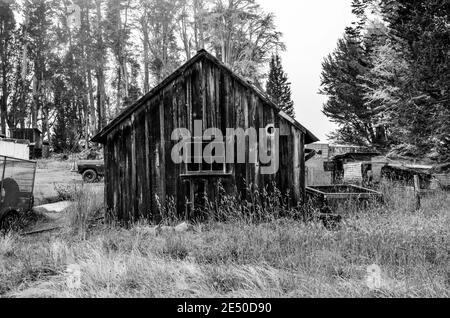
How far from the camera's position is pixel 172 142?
10.3 metres

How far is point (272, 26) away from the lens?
2906 cm

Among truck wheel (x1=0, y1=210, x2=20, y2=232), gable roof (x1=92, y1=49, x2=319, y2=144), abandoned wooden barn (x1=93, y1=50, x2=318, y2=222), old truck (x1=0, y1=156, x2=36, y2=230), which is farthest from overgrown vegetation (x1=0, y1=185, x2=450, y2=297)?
gable roof (x1=92, y1=49, x2=319, y2=144)

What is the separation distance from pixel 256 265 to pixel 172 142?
593 centimetres

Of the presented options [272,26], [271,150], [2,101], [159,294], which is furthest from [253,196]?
[2,101]

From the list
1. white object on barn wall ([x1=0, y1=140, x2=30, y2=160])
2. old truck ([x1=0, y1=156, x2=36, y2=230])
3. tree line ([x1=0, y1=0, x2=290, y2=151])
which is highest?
tree line ([x1=0, y1=0, x2=290, y2=151])

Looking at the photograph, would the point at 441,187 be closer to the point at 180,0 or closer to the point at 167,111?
the point at 167,111

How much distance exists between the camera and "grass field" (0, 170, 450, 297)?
4.20m

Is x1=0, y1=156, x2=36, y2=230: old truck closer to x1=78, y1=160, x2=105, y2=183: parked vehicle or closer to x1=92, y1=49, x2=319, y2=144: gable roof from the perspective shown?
x1=92, y1=49, x2=319, y2=144: gable roof

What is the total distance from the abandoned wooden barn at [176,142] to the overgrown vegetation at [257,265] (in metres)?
2.93

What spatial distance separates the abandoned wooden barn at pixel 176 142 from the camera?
10.2m

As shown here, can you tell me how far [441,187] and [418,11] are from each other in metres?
7.14

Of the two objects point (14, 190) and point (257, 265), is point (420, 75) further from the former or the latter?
point (14, 190)

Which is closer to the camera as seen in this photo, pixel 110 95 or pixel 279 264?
pixel 279 264

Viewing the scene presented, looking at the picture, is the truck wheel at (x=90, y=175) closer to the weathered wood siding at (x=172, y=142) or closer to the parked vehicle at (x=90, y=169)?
the parked vehicle at (x=90, y=169)
